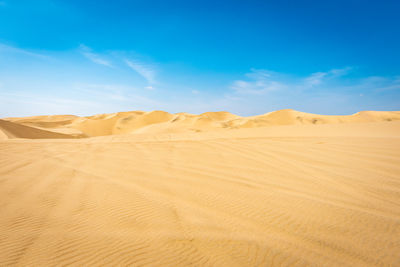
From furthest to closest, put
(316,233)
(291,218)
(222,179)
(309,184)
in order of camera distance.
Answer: (222,179), (309,184), (291,218), (316,233)

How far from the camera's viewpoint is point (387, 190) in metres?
3.00

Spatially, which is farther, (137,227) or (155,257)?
(137,227)

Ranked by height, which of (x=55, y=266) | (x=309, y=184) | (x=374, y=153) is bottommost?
(x=55, y=266)

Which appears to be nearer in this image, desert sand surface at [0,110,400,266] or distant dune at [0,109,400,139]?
desert sand surface at [0,110,400,266]

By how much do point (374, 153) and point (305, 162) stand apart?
207 cm

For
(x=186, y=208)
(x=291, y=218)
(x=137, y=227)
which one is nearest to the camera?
(x=137, y=227)

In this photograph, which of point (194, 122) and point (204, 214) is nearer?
point (204, 214)

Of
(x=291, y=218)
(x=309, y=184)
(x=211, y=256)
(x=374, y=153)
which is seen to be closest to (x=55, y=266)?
(x=211, y=256)

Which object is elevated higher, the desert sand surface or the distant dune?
the distant dune

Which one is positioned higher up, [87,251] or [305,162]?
[305,162]

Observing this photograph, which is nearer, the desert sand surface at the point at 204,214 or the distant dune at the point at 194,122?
the desert sand surface at the point at 204,214

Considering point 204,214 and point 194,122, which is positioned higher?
point 194,122

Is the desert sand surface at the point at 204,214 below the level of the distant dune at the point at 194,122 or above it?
below

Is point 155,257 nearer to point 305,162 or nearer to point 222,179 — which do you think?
point 222,179
